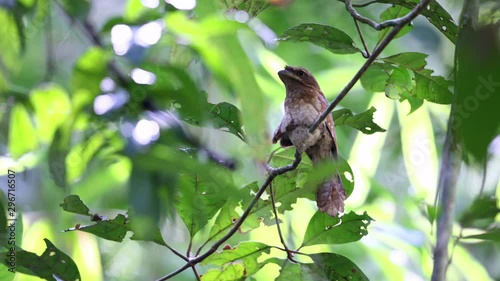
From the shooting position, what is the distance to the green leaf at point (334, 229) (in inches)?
74.2

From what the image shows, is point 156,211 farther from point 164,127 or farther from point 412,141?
point 412,141

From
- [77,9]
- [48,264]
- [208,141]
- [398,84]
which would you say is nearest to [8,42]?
[77,9]

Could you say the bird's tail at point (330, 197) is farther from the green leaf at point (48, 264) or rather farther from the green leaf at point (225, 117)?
the green leaf at point (48, 264)

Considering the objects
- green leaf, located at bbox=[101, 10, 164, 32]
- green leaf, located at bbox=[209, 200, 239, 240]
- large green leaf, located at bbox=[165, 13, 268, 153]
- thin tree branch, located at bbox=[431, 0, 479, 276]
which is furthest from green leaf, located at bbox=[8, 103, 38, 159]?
thin tree branch, located at bbox=[431, 0, 479, 276]

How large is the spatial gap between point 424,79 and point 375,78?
17 centimetres

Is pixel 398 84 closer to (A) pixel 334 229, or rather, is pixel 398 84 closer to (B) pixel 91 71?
(A) pixel 334 229

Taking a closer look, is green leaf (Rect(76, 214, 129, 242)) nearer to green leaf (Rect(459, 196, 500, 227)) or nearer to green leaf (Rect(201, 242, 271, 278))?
green leaf (Rect(201, 242, 271, 278))

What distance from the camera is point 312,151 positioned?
202 cm

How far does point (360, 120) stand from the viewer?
6.37 ft

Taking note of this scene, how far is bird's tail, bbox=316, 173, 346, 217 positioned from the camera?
1868 mm

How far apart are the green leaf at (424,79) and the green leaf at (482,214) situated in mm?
382

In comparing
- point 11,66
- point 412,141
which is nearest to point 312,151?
point 11,66

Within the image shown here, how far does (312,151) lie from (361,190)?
1.79 meters

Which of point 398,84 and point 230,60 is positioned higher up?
point 398,84
